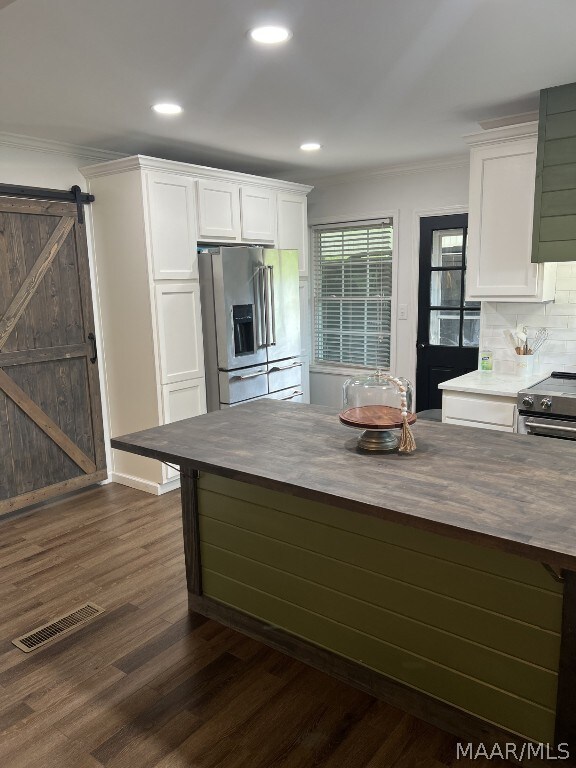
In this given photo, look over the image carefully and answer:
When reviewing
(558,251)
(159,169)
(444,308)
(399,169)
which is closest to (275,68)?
(159,169)

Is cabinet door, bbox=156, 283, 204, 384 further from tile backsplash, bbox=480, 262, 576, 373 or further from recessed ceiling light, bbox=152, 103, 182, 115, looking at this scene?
tile backsplash, bbox=480, 262, 576, 373

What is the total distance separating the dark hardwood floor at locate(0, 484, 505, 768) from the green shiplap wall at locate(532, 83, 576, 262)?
2.56 metres

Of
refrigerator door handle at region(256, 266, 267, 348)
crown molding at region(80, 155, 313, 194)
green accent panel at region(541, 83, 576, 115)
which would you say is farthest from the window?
green accent panel at region(541, 83, 576, 115)

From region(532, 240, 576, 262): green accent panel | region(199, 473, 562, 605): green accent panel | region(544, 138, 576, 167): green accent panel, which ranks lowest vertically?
region(199, 473, 562, 605): green accent panel

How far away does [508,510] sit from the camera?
1.56 metres

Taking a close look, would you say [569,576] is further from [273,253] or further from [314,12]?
[273,253]

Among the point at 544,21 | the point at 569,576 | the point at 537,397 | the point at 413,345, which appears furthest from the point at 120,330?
the point at 569,576

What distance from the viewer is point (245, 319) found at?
4340 mm

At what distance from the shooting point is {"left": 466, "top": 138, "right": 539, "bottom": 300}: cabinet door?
338cm

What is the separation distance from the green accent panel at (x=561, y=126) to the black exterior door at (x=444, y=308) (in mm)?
1561

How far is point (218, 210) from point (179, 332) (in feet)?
3.21

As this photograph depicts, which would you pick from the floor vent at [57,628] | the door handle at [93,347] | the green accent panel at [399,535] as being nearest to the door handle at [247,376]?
the door handle at [93,347]

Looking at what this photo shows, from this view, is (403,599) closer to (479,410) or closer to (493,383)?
(479,410)

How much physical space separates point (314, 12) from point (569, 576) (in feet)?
6.68
